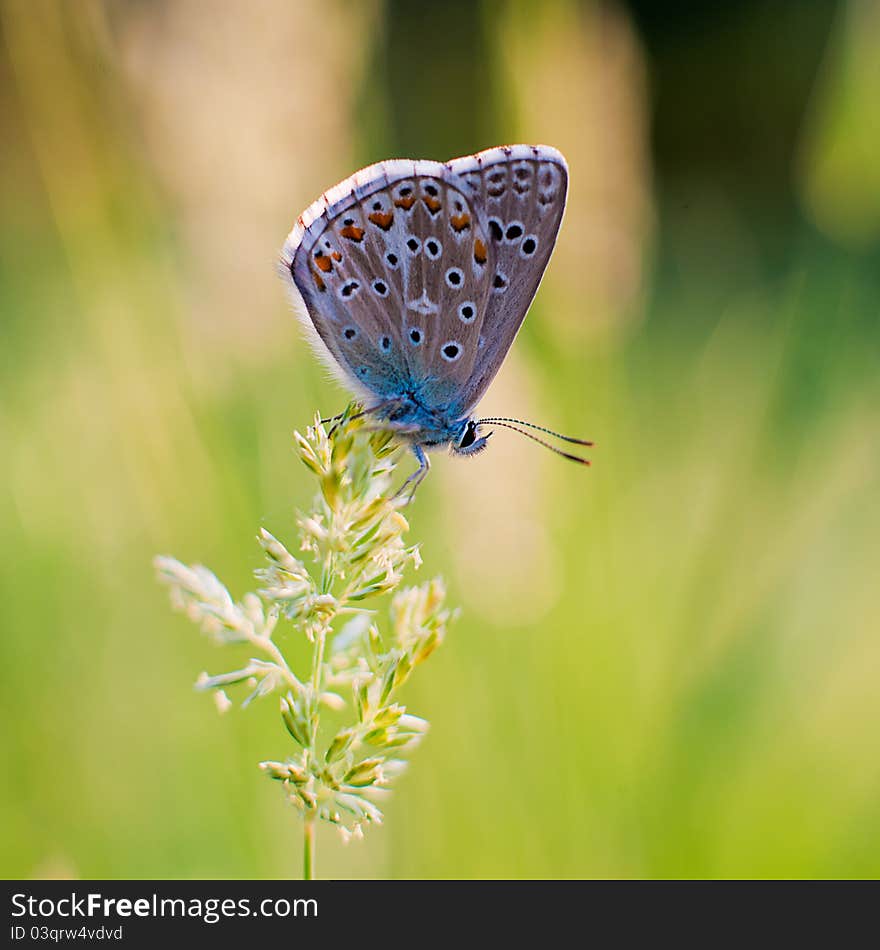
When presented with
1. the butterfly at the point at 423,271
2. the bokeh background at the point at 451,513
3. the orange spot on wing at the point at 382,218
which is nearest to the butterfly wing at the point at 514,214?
the butterfly at the point at 423,271

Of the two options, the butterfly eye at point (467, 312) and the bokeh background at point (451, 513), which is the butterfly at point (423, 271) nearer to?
the butterfly eye at point (467, 312)

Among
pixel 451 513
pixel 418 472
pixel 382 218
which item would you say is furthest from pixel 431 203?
pixel 451 513

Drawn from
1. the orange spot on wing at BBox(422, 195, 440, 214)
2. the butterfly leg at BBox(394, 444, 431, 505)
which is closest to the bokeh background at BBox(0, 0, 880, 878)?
the butterfly leg at BBox(394, 444, 431, 505)

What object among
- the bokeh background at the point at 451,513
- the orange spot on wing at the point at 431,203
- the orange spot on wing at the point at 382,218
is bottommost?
the bokeh background at the point at 451,513

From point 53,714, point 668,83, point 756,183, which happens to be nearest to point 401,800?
point 53,714

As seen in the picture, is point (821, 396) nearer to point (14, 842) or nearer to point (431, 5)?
point (14, 842)
